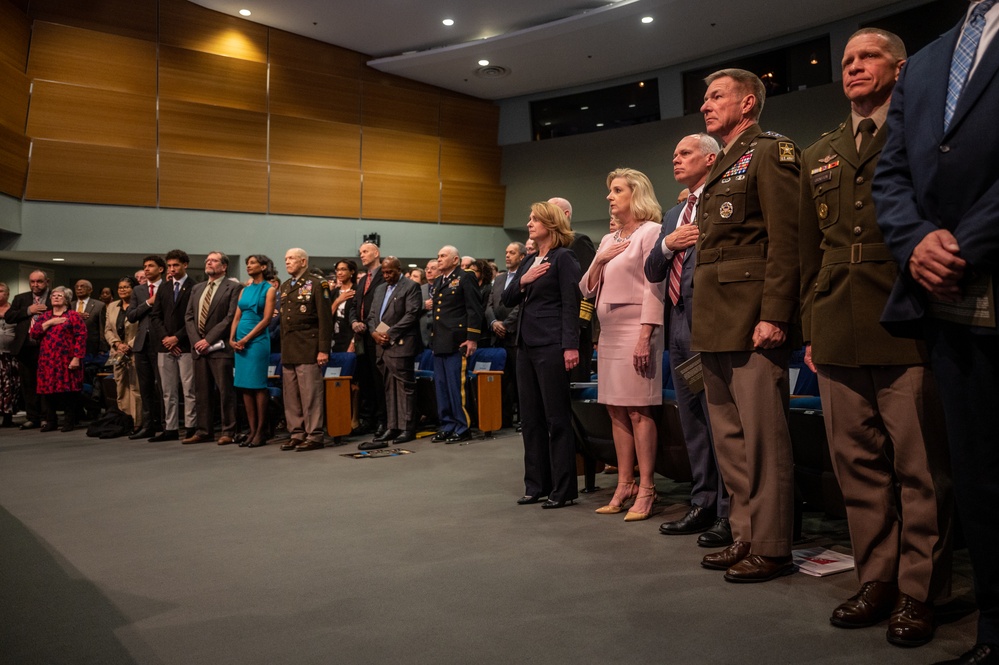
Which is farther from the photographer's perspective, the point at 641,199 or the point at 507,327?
the point at 507,327

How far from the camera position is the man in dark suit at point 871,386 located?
1852mm

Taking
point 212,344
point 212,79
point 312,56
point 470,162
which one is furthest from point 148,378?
point 470,162

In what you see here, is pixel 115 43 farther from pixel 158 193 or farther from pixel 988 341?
pixel 988 341

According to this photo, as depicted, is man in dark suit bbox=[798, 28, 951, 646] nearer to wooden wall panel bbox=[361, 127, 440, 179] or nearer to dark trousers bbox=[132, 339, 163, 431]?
dark trousers bbox=[132, 339, 163, 431]

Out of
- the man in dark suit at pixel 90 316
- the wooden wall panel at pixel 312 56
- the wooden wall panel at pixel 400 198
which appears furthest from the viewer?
the wooden wall panel at pixel 400 198

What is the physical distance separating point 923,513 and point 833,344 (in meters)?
0.46

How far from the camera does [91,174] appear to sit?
9438 millimetres

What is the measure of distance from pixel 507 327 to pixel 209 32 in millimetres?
6963

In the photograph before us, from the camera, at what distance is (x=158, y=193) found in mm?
9977

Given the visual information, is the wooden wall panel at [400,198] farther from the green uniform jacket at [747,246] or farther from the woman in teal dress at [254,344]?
the green uniform jacket at [747,246]

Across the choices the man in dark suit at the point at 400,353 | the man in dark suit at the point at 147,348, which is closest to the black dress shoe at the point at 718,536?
the man in dark suit at the point at 400,353

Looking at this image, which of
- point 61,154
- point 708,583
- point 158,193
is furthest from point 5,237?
point 708,583

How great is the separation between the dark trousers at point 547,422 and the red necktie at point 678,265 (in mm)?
643

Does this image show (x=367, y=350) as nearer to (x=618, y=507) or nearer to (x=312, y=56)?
(x=618, y=507)
